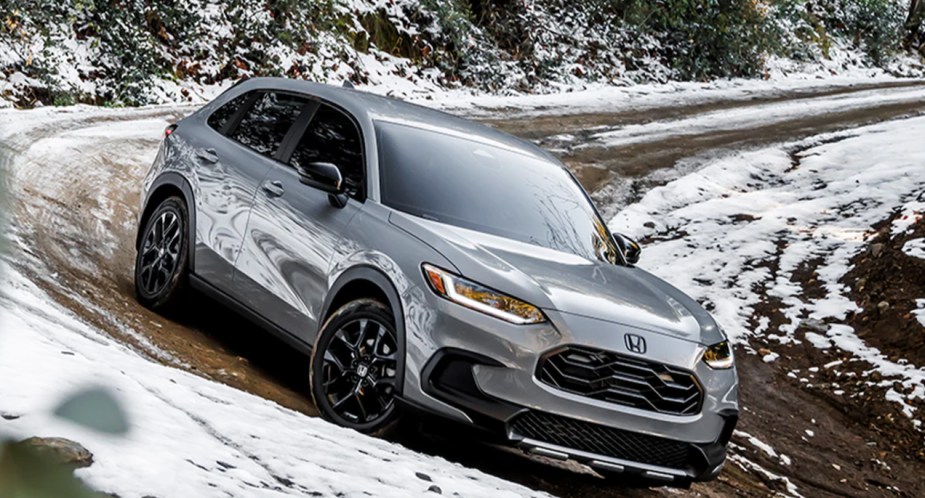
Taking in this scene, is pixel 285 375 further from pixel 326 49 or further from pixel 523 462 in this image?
pixel 326 49

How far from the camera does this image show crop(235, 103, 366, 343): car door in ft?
19.6

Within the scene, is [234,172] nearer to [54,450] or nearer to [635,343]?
[635,343]

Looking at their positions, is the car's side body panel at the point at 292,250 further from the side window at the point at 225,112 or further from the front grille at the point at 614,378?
the front grille at the point at 614,378

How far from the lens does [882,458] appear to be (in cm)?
810

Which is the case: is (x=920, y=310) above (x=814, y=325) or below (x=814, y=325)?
above

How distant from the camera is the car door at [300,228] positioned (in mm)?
5980

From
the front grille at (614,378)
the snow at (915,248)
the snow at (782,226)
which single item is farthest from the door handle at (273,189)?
the snow at (915,248)

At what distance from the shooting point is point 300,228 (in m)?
6.14

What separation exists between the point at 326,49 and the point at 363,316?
16.2m

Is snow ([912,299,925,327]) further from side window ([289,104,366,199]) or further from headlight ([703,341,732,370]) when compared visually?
side window ([289,104,366,199])

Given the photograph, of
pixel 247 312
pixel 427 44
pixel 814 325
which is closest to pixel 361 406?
pixel 247 312

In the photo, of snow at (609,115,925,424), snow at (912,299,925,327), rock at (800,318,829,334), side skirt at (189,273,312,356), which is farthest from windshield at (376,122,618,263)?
snow at (912,299,925,327)

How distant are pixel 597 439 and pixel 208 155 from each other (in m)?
3.29

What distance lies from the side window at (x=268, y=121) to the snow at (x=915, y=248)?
21.8ft
